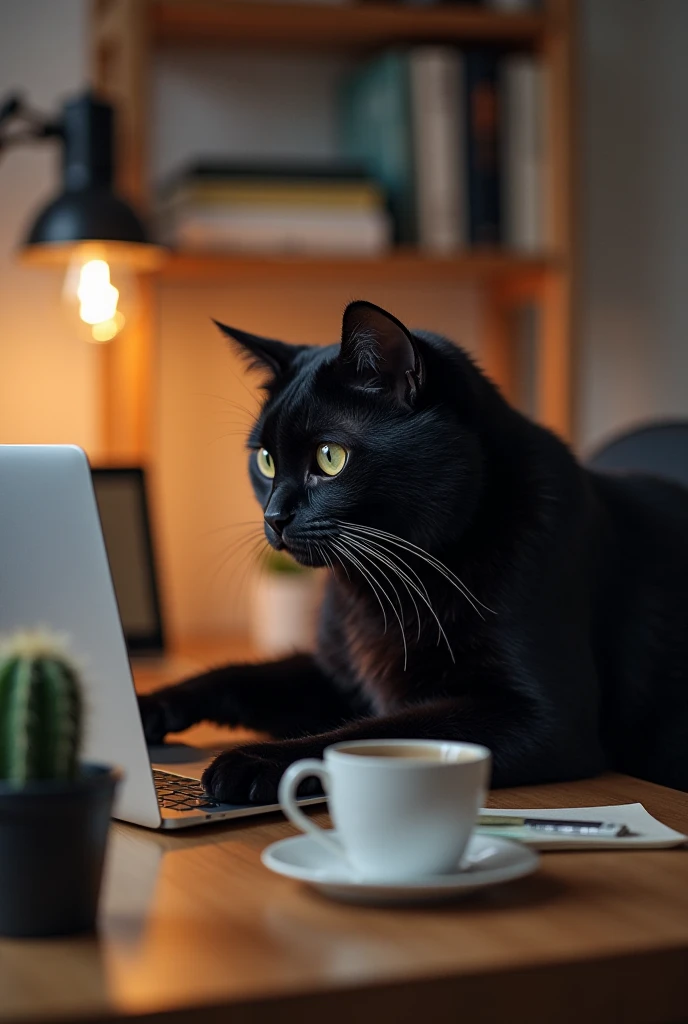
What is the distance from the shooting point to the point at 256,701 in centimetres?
117

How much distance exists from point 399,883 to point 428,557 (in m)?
0.41

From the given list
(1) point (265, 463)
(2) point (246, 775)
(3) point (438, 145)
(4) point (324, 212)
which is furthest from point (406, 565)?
(3) point (438, 145)

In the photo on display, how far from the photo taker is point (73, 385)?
7.56 feet

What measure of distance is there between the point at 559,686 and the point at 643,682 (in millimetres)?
172

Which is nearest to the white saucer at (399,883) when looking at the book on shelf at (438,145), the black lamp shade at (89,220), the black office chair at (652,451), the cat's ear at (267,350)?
the cat's ear at (267,350)

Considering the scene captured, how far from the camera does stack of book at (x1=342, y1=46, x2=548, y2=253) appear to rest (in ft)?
7.31

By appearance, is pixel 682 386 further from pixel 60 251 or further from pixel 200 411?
pixel 60 251

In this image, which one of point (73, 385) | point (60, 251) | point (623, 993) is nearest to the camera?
point (623, 993)

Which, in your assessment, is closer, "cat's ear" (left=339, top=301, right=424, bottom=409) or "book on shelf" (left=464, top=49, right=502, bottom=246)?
"cat's ear" (left=339, top=301, right=424, bottom=409)

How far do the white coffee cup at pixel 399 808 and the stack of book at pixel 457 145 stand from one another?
5.73 feet

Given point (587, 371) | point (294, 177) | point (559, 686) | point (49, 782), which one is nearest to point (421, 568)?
point (559, 686)

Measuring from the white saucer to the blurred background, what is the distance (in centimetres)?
131

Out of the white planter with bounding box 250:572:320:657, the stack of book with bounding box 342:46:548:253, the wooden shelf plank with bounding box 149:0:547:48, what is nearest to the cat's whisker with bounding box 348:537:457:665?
the white planter with bounding box 250:572:320:657

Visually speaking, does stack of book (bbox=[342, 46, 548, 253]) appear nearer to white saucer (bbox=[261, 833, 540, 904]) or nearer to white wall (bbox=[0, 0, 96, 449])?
white wall (bbox=[0, 0, 96, 449])
